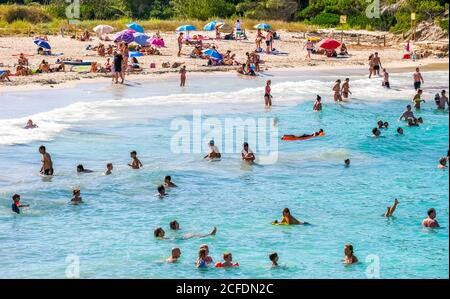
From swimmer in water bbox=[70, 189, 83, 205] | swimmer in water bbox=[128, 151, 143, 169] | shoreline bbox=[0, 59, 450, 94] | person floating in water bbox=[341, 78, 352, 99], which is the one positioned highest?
shoreline bbox=[0, 59, 450, 94]

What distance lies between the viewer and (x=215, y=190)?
73.6ft

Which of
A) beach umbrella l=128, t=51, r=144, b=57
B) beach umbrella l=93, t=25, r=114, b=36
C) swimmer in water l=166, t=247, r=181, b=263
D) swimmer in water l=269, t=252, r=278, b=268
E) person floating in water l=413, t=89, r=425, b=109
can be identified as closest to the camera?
swimmer in water l=269, t=252, r=278, b=268

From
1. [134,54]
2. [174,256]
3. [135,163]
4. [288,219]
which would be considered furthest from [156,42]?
[174,256]

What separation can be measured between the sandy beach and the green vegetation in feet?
8.07

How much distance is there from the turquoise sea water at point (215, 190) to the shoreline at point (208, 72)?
3.98 ft

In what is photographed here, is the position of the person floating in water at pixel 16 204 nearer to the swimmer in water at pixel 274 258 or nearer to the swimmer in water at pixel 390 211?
the swimmer in water at pixel 274 258

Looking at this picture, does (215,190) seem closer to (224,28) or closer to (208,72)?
(208,72)

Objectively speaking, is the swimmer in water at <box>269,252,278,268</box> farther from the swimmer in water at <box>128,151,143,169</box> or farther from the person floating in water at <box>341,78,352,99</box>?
the person floating in water at <box>341,78,352,99</box>

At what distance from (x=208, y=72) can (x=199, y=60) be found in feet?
8.49

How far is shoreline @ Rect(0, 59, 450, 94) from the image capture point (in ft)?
116

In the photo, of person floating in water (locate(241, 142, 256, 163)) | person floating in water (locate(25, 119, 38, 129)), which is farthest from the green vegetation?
person floating in water (locate(241, 142, 256, 163))

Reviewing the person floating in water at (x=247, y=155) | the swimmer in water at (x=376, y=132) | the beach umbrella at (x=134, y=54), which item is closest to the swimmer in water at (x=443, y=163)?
the swimmer in water at (x=376, y=132)

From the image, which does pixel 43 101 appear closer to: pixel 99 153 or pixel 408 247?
pixel 99 153
